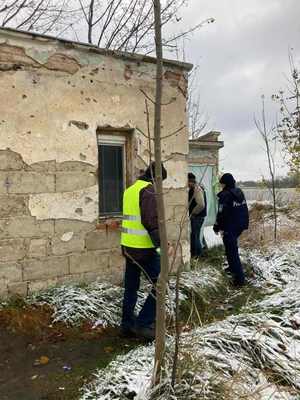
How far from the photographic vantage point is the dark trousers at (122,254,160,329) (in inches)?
168

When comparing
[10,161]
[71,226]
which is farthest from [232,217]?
[10,161]

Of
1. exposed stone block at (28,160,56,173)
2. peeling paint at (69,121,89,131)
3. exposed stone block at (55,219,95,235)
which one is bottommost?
exposed stone block at (55,219,95,235)

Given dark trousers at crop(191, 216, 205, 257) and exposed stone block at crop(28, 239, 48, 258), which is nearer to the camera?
exposed stone block at crop(28, 239, 48, 258)

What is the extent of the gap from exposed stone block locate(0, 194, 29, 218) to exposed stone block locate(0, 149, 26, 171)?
328 millimetres

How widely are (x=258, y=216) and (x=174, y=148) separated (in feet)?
32.2

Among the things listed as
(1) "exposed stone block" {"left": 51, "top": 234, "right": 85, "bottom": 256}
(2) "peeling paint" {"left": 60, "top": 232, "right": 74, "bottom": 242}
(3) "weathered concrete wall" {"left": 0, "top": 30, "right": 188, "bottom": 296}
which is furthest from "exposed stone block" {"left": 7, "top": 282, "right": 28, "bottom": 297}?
(2) "peeling paint" {"left": 60, "top": 232, "right": 74, "bottom": 242}

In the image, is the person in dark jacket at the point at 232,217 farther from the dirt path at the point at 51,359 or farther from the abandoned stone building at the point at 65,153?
the dirt path at the point at 51,359

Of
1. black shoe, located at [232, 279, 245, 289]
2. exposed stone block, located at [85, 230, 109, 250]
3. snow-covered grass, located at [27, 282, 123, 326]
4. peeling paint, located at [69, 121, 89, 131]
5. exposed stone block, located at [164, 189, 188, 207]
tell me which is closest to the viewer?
snow-covered grass, located at [27, 282, 123, 326]

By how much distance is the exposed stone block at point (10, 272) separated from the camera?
15.6ft

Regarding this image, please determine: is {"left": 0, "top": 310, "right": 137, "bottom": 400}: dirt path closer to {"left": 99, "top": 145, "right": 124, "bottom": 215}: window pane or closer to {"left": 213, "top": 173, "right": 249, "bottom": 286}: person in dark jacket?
{"left": 99, "top": 145, "right": 124, "bottom": 215}: window pane

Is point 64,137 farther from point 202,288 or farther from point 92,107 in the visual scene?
point 202,288

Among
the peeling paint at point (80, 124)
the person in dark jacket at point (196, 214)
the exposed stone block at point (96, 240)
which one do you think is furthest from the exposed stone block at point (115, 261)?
the person in dark jacket at point (196, 214)

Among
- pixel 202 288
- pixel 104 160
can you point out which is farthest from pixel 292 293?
pixel 104 160

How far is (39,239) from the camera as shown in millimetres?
5012
